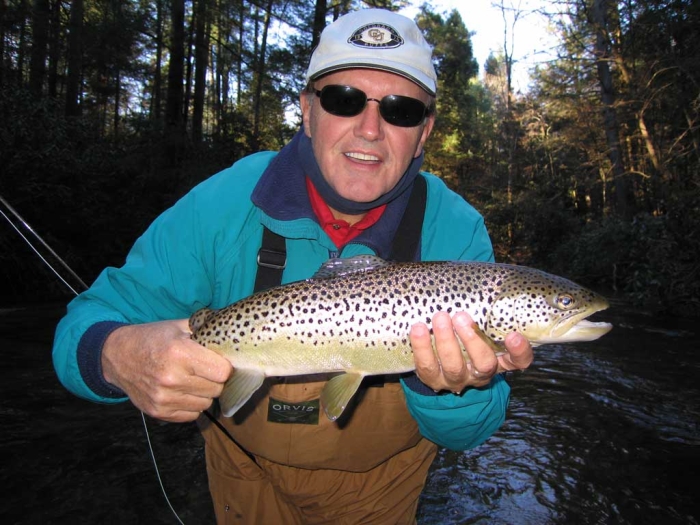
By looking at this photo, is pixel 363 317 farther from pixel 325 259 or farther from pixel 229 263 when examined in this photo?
pixel 229 263

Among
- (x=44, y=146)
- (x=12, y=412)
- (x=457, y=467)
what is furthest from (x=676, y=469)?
(x=44, y=146)

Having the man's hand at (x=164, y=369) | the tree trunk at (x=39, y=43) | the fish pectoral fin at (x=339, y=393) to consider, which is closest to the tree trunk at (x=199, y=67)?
the tree trunk at (x=39, y=43)

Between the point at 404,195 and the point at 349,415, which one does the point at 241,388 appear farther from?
the point at 404,195

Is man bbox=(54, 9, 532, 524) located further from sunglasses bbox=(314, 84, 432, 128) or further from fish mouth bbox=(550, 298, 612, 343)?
fish mouth bbox=(550, 298, 612, 343)

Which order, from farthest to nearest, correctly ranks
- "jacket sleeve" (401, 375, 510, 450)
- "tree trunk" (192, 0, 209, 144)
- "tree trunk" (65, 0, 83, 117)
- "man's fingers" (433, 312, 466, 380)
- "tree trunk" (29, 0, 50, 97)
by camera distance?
"tree trunk" (192, 0, 209, 144) < "tree trunk" (65, 0, 83, 117) < "tree trunk" (29, 0, 50, 97) < "jacket sleeve" (401, 375, 510, 450) < "man's fingers" (433, 312, 466, 380)

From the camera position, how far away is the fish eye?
2.35 meters

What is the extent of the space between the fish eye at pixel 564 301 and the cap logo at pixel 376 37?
5.10 feet

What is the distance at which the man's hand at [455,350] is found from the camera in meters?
2.08

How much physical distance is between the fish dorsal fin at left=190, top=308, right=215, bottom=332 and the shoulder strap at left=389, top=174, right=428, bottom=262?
3.30 feet

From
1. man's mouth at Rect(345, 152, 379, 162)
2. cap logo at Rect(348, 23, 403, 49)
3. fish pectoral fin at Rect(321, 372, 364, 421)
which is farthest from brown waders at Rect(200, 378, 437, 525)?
cap logo at Rect(348, 23, 403, 49)

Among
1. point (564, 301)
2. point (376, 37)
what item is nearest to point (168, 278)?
point (376, 37)

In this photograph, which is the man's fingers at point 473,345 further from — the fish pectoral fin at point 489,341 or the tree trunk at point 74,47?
the tree trunk at point 74,47

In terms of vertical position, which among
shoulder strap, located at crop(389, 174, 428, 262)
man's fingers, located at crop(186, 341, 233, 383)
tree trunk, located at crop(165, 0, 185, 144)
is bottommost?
man's fingers, located at crop(186, 341, 233, 383)

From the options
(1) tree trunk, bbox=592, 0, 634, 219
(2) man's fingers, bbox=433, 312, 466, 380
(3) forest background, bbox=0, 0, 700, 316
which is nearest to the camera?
(2) man's fingers, bbox=433, 312, 466, 380
